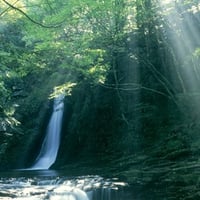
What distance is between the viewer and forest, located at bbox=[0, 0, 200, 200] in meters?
8.85

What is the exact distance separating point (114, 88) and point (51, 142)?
6.60 meters

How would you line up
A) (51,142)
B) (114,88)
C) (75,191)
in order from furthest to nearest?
(51,142) → (114,88) → (75,191)

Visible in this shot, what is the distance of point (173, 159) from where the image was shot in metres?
9.56

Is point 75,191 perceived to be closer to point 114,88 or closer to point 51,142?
point 114,88

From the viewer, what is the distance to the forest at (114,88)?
885 cm

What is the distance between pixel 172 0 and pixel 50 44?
408 centimetres

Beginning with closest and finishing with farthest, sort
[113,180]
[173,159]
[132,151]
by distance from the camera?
1. [113,180]
2. [173,159]
3. [132,151]

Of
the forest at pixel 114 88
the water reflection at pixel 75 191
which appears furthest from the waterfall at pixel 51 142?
the water reflection at pixel 75 191

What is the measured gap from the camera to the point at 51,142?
17.9m

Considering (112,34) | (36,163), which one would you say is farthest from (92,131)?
(112,34)

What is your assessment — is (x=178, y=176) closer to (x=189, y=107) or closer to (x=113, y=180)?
(x=113, y=180)

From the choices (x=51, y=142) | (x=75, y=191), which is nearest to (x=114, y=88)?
(x=75, y=191)

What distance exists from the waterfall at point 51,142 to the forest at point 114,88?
0.39m

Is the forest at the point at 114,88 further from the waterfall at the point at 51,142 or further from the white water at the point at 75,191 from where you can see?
Answer: the white water at the point at 75,191
